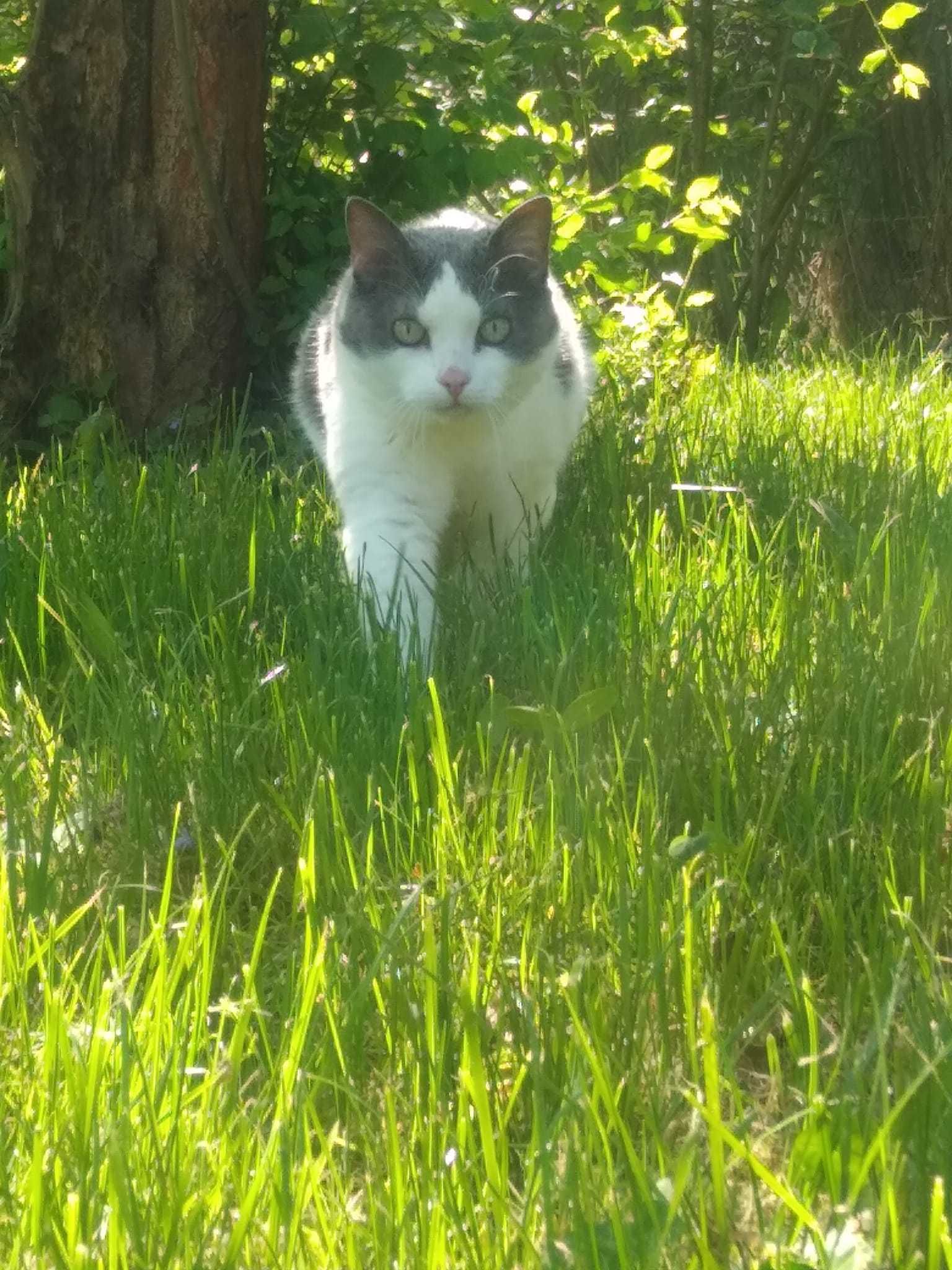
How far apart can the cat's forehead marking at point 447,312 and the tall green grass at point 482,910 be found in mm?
458

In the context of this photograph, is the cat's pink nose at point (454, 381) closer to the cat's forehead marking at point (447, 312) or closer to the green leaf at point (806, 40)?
the cat's forehead marking at point (447, 312)

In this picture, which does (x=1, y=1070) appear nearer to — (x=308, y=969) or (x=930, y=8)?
(x=308, y=969)

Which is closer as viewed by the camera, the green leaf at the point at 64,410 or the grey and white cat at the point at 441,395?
the grey and white cat at the point at 441,395

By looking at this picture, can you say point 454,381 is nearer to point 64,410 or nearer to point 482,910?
point 482,910

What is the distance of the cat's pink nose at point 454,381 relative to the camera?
2469 mm

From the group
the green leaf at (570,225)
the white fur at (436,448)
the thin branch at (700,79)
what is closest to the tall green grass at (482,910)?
the white fur at (436,448)

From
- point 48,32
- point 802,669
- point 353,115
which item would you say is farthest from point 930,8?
point 802,669

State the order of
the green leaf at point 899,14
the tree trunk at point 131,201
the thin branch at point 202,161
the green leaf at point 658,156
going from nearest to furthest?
the thin branch at point 202,161 → the tree trunk at point 131,201 → the green leaf at point 658,156 → the green leaf at point 899,14

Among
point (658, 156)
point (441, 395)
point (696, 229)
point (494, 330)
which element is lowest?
point (441, 395)

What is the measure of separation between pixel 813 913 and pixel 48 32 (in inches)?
122

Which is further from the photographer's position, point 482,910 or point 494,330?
point 494,330

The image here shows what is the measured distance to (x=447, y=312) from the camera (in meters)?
2.56

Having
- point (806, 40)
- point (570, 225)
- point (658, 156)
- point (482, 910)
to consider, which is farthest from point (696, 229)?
point (482, 910)

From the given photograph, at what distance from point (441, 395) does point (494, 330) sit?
230 millimetres
